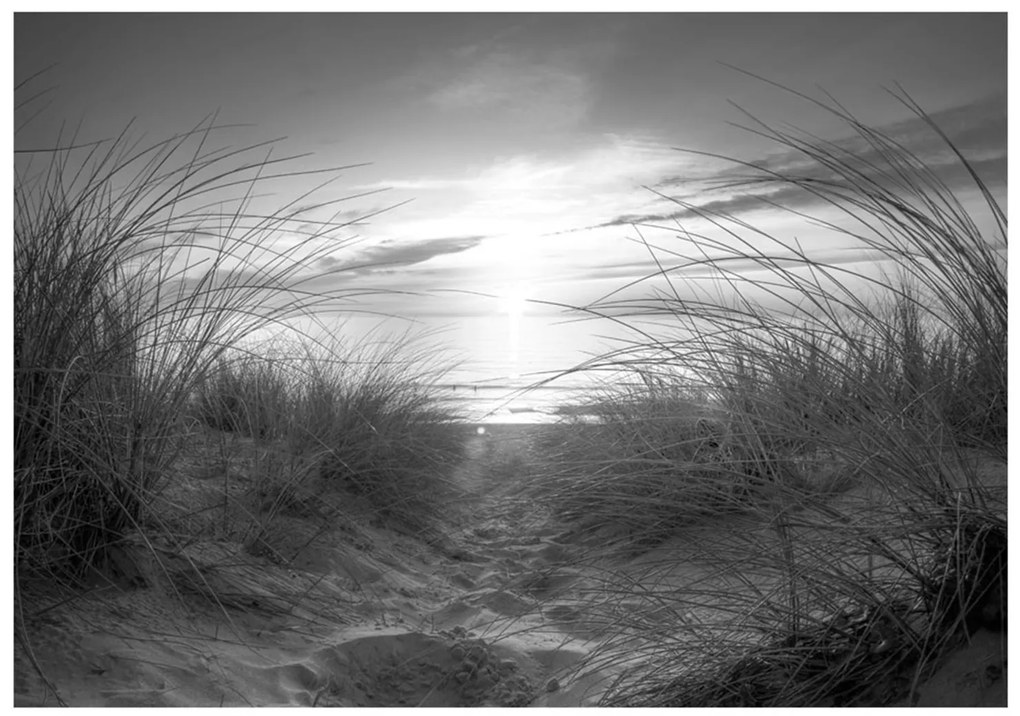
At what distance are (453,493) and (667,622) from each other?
2.57 metres

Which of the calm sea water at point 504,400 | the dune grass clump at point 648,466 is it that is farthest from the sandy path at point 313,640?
the calm sea water at point 504,400

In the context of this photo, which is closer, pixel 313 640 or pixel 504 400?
pixel 313 640

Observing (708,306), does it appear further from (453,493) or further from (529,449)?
(529,449)

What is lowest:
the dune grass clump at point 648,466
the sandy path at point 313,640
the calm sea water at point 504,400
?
the sandy path at point 313,640

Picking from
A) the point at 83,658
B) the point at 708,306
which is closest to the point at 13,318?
the point at 83,658

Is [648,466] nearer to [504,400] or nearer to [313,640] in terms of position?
[504,400]

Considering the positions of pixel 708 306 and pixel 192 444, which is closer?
pixel 708 306

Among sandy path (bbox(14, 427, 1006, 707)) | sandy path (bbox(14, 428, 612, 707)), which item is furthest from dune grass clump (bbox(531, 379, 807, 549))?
sandy path (bbox(14, 428, 612, 707))

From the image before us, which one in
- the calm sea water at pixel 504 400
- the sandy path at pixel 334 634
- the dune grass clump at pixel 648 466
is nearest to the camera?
the sandy path at pixel 334 634

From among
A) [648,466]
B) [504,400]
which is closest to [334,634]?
[504,400]

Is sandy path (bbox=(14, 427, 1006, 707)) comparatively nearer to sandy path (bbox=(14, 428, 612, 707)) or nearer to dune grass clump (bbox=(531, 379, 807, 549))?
sandy path (bbox=(14, 428, 612, 707))

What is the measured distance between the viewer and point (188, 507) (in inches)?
99.1

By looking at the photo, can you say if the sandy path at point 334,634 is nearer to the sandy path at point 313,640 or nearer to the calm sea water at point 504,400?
the sandy path at point 313,640

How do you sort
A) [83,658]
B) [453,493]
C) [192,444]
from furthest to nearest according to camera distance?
[453,493] < [192,444] < [83,658]
